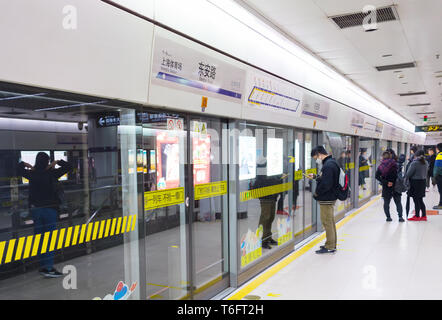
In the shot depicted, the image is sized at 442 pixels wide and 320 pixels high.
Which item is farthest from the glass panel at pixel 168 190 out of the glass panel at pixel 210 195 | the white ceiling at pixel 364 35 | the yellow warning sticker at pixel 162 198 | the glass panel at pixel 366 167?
the glass panel at pixel 366 167

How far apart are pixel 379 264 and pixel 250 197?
2123 millimetres

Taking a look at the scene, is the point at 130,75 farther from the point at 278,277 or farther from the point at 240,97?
the point at 278,277

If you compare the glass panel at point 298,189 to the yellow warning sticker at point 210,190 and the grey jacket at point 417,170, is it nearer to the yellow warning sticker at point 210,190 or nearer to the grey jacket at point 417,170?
the yellow warning sticker at point 210,190

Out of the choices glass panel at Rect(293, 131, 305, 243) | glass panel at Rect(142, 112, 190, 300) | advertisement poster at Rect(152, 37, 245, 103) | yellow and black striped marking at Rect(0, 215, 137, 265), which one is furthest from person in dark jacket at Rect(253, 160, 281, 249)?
yellow and black striped marking at Rect(0, 215, 137, 265)

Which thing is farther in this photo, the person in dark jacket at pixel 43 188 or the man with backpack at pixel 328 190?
the man with backpack at pixel 328 190

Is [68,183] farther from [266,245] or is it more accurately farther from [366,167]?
[366,167]

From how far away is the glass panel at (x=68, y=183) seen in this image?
2223 millimetres

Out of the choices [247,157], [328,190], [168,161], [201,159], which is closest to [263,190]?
[247,157]

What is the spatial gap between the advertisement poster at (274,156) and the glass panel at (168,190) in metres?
2.07

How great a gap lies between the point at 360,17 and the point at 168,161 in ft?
9.14

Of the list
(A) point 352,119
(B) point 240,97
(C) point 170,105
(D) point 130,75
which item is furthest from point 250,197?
(A) point 352,119

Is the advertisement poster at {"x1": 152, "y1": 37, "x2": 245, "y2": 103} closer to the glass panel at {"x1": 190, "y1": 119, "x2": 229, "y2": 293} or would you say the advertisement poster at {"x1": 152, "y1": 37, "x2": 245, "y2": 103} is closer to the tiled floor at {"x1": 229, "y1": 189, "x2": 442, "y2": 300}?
the glass panel at {"x1": 190, "y1": 119, "x2": 229, "y2": 293}

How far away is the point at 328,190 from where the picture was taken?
5293mm

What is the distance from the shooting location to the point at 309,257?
17.5 ft
